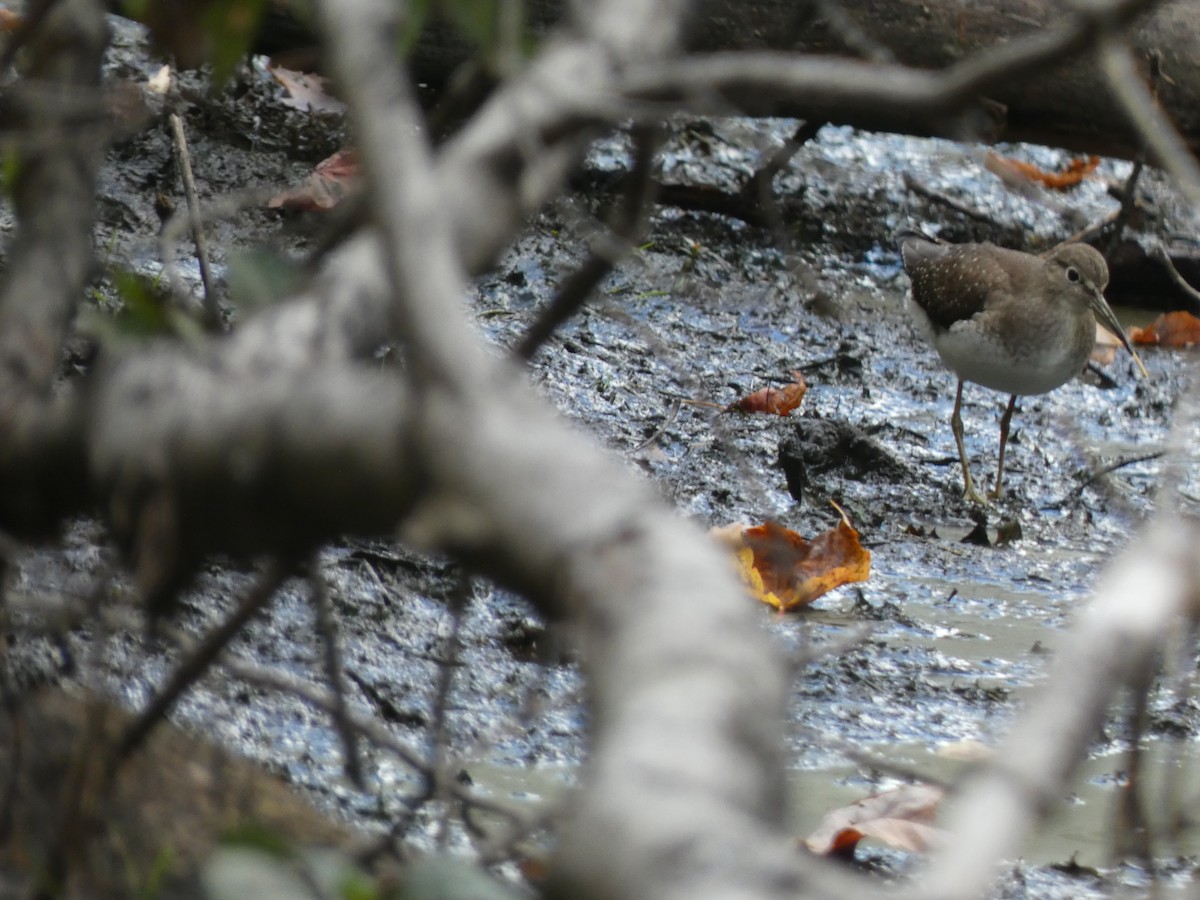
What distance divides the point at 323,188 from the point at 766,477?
2.07 m

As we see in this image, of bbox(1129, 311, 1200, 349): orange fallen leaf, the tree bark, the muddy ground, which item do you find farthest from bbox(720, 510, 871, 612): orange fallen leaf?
bbox(1129, 311, 1200, 349): orange fallen leaf

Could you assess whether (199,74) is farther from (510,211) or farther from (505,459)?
(505,459)

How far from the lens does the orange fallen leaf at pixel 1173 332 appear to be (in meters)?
7.00

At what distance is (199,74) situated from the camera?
6508mm

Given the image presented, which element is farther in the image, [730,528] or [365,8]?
[730,528]

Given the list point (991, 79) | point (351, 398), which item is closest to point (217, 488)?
point (351, 398)

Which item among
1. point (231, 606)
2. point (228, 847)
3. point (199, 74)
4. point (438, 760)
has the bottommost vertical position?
point (228, 847)

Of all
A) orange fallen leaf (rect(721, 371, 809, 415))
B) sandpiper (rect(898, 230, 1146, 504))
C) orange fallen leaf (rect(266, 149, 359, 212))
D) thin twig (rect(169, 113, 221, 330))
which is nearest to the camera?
thin twig (rect(169, 113, 221, 330))

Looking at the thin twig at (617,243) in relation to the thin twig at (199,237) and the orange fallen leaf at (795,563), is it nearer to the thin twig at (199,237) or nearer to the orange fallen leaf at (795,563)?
the thin twig at (199,237)

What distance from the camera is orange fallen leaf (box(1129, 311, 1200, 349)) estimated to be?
700 centimetres

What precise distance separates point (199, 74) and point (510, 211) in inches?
208

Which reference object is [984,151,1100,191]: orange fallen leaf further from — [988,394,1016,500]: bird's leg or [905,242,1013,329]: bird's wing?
[988,394,1016,500]: bird's leg

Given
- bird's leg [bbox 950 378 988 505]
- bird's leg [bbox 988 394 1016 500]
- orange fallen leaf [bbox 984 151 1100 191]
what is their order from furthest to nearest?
1. orange fallen leaf [bbox 984 151 1100 191]
2. bird's leg [bbox 988 394 1016 500]
3. bird's leg [bbox 950 378 988 505]

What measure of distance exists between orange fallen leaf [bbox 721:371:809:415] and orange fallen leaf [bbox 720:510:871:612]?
4.44 ft
